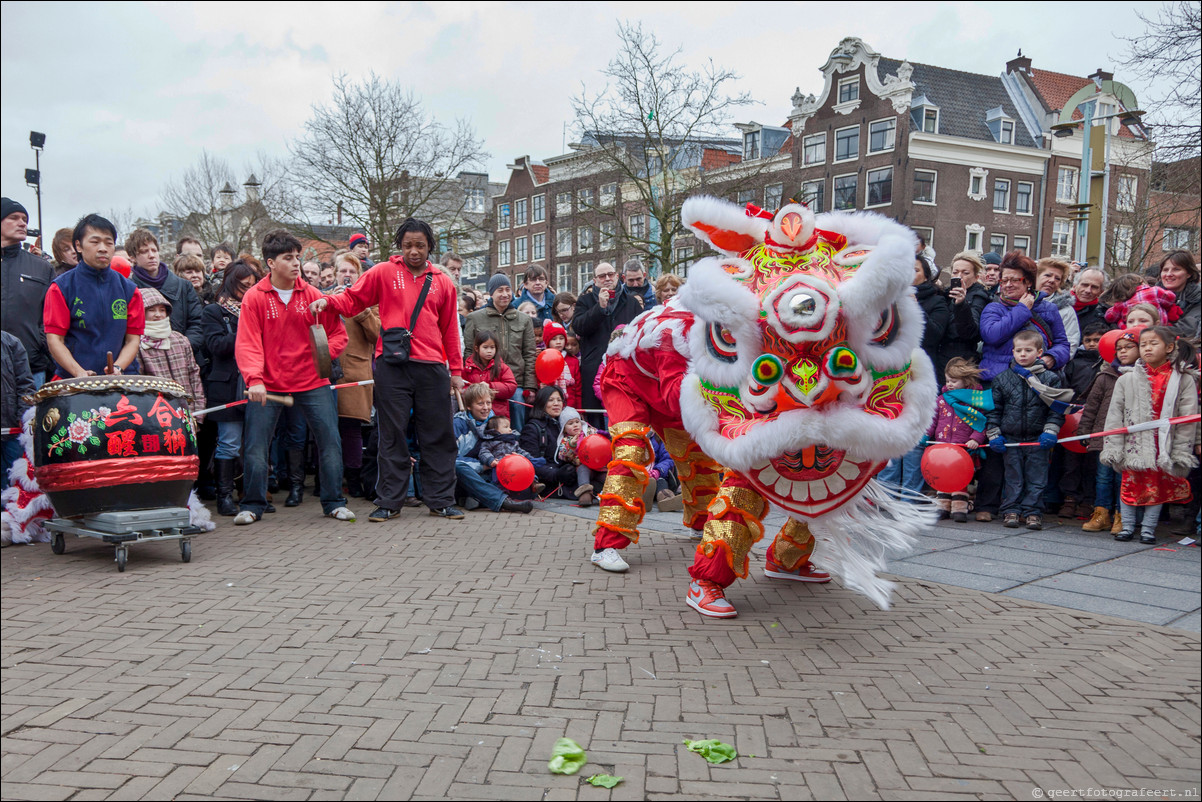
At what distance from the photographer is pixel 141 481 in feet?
14.9

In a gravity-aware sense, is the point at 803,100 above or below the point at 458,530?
above

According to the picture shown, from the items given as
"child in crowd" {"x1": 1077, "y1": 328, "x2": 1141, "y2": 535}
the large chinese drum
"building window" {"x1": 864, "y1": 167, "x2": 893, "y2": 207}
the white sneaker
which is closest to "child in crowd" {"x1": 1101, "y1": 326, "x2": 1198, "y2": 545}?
"building window" {"x1": 864, "y1": 167, "x2": 893, "y2": 207}

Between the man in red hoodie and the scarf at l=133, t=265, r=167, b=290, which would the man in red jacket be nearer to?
the man in red hoodie

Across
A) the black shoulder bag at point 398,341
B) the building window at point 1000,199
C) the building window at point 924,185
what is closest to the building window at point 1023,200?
the building window at point 1000,199

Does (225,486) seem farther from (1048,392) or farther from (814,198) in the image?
(1048,392)

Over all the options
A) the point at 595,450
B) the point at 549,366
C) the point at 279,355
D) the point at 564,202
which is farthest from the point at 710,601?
the point at 564,202

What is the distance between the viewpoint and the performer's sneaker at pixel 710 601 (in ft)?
13.2

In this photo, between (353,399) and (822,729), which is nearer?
(822,729)

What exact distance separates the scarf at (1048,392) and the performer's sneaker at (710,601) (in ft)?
11.4

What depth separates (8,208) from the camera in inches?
213

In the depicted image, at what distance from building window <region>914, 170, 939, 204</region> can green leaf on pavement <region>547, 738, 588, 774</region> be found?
225cm

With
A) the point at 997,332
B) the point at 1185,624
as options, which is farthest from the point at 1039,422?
the point at 1185,624

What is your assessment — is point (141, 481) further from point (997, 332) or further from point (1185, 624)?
point (997, 332)

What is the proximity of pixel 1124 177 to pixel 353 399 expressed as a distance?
6.67m
